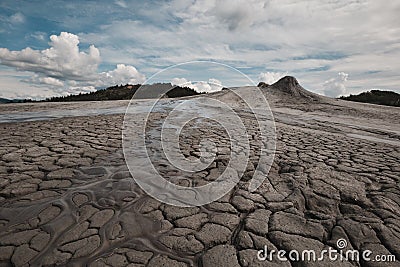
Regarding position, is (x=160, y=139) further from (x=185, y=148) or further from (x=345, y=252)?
(x=345, y=252)

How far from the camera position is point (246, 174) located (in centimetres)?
328

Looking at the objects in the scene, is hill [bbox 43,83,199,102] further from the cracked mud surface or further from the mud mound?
the cracked mud surface

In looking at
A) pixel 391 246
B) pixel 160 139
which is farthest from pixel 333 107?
pixel 391 246

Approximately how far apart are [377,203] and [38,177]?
3.88 m

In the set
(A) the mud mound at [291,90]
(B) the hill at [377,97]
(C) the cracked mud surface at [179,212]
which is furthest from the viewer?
(B) the hill at [377,97]

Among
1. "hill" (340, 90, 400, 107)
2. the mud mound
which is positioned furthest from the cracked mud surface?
"hill" (340, 90, 400, 107)

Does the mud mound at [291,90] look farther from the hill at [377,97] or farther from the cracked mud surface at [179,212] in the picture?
the cracked mud surface at [179,212]

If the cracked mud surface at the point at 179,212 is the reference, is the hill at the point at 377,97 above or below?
above

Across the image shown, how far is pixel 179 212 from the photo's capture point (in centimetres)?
235

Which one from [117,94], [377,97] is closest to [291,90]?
[377,97]

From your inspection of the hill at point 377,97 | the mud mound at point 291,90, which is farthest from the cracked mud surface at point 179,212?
the hill at point 377,97

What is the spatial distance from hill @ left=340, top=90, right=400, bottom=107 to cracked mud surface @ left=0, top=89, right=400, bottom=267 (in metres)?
18.3

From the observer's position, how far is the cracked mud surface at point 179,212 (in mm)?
1797

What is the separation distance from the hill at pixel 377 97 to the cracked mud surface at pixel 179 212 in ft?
60.0
